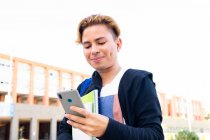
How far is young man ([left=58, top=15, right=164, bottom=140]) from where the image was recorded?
3.18 feet

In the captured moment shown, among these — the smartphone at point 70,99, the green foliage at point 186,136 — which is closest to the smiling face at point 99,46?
the smartphone at point 70,99

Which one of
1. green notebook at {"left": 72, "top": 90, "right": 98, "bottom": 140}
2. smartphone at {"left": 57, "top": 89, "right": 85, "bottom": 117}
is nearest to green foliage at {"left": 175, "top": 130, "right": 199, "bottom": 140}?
green notebook at {"left": 72, "top": 90, "right": 98, "bottom": 140}

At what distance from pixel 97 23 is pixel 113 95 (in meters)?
0.38

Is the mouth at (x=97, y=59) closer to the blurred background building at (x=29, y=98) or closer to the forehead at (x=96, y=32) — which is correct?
the forehead at (x=96, y=32)

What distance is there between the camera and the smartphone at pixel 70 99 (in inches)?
40.0

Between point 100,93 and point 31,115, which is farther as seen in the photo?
point 31,115

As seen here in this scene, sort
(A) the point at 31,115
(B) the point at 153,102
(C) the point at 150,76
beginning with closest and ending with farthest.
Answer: (B) the point at 153,102, (C) the point at 150,76, (A) the point at 31,115

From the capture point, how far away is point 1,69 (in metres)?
27.4

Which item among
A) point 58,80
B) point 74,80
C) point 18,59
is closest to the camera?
point 18,59

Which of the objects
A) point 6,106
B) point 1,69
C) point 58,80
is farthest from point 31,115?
point 58,80

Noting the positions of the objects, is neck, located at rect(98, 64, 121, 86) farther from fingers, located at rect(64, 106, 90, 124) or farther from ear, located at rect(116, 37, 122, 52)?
fingers, located at rect(64, 106, 90, 124)

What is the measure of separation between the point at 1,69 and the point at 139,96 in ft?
92.9

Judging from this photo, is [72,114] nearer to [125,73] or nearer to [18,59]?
[125,73]

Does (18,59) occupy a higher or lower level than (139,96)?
higher
